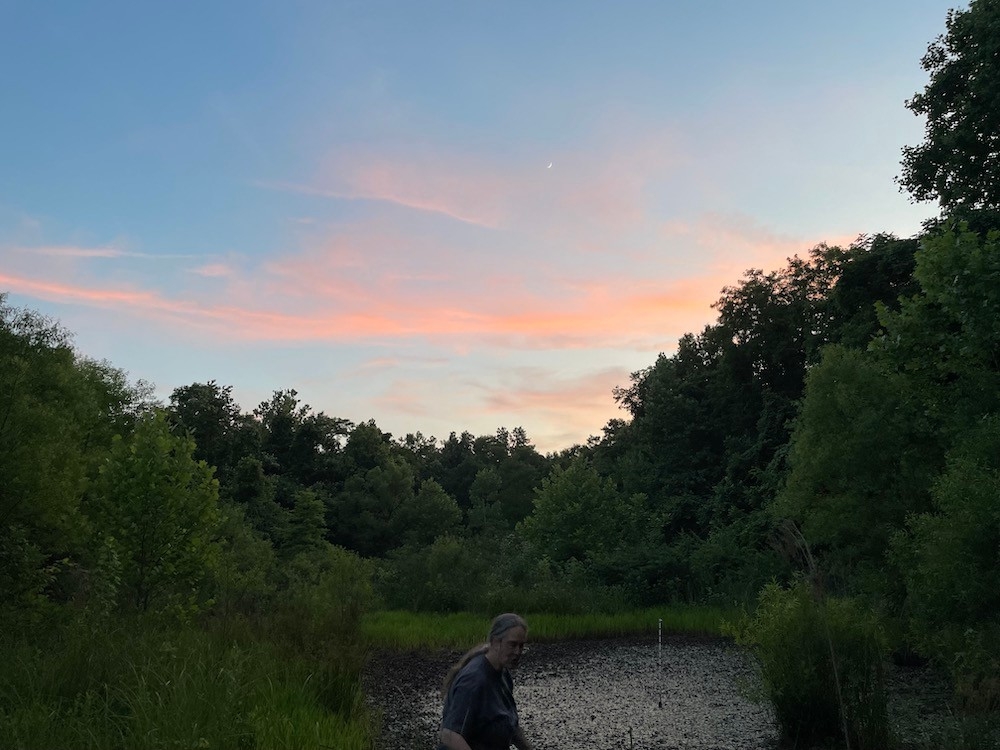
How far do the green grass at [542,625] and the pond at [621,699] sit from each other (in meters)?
1.10

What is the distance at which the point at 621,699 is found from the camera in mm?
13742

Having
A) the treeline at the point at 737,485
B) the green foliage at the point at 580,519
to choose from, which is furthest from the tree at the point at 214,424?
the green foliage at the point at 580,519

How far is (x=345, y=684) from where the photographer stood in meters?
9.09

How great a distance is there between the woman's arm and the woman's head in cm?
37

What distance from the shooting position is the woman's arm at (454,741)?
12.8 ft

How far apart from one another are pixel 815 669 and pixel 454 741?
23.1ft

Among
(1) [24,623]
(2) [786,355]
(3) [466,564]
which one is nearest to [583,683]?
(1) [24,623]

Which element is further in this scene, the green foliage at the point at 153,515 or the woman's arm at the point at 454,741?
the green foliage at the point at 153,515

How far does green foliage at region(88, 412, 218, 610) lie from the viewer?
1628 cm

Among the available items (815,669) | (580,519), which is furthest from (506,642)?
(580,519)

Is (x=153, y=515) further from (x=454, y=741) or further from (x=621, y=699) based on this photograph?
(x=454, y=741)

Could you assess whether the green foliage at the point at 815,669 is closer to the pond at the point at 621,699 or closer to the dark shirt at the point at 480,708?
the pond at the point at 621,699

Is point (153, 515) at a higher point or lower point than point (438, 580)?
higher

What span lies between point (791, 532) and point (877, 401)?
45.9ft
